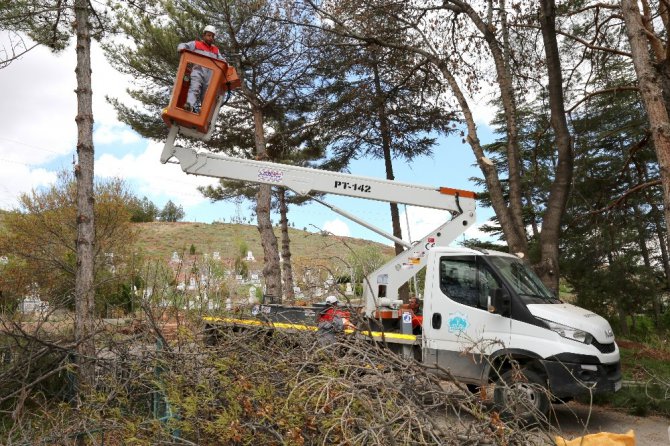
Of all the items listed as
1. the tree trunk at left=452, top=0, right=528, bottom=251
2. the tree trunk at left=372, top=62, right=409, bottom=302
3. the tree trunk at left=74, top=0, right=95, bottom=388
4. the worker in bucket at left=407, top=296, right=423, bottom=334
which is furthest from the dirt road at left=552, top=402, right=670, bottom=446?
the tree trunk at left=372, top=62, right=409, bottom=302

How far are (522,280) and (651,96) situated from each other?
3078 millimetres

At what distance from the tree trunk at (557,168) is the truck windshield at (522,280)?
9.20 feet

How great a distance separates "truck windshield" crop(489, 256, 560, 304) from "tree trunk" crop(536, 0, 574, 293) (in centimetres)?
281

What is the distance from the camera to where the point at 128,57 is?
56.6 ft

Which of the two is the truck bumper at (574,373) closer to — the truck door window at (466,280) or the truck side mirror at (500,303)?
the truck side mirror at (500,303)

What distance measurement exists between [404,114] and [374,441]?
17133 millimetres

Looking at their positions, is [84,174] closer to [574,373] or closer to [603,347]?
[574,373]

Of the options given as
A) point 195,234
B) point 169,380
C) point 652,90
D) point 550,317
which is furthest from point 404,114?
point 195,234

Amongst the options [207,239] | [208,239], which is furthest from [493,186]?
[207,239]

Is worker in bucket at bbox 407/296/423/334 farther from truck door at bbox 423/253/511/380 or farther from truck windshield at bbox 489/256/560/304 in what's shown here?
truck windshield at bbox 489/256/560/304

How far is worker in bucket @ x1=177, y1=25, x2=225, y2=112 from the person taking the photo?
7.35 metres

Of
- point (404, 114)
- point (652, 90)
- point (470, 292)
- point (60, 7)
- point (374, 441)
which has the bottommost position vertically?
point (374, 441)

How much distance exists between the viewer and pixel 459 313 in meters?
7.71

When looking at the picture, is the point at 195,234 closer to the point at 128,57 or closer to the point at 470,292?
the point at 128,57
